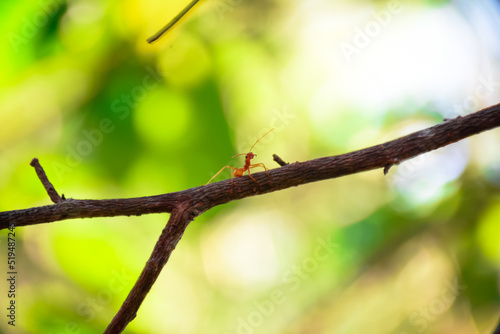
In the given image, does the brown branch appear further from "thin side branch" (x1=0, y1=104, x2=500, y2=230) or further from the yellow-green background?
the yellow-green background

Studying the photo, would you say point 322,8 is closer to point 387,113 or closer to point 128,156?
point 387,113

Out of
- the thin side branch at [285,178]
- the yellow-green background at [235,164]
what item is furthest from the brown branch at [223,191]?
the yellow-green background at [235,164]

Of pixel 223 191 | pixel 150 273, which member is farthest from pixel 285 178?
pixel 150 273

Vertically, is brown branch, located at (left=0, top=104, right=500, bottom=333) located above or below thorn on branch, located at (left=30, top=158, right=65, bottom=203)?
below

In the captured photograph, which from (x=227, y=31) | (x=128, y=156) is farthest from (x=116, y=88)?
(x=227, y=31)

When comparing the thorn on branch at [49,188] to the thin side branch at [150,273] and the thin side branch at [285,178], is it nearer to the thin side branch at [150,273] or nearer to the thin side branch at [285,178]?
the thin side branch at [285,178]

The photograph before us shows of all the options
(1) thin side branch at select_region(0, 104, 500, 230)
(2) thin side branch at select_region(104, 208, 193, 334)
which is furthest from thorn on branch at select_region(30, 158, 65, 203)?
(2) thin side branch at select_region(104, 208, 193, 334)
